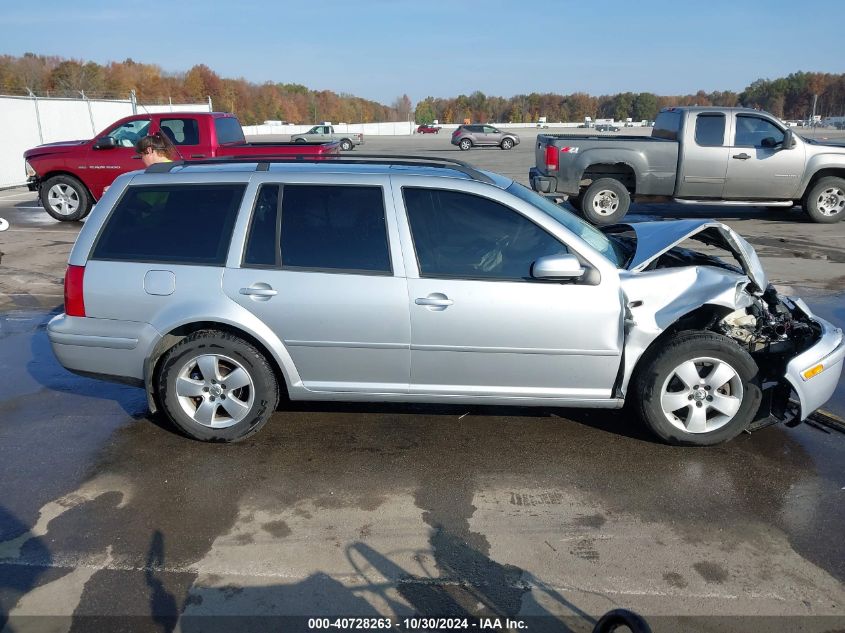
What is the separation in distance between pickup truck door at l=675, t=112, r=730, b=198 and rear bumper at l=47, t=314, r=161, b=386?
10.5 meters

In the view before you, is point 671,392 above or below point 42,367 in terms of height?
above

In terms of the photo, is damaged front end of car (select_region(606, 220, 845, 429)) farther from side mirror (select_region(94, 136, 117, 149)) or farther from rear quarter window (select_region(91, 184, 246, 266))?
side mirror (select_region(94, 136, 117, 149))

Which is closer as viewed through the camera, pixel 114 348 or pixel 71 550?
pixel 71 550

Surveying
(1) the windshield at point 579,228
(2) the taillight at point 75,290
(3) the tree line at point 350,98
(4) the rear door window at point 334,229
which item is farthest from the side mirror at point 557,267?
(3) the tree line at point 350,98

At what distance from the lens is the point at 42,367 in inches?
223

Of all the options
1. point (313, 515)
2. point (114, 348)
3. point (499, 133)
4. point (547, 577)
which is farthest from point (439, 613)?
point (499, 133)

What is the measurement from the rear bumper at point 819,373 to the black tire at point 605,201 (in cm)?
823

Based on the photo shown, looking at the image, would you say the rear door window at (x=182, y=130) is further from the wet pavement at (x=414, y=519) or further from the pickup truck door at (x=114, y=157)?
the wet pavement at (x=414, y=519)

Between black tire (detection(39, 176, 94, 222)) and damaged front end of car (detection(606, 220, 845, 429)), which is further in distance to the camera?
black tire (detection(39, 176, 94, 222))

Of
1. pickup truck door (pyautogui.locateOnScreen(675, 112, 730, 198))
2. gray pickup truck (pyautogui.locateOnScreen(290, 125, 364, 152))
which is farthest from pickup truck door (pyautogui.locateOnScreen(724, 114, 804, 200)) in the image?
gray pickup truck (pyautogui.locateOnScreen(290, 125, 364, 152))

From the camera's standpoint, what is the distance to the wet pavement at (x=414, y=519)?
9.54 ft

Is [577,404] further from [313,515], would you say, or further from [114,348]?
[114,348]

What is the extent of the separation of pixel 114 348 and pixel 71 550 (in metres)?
1.38

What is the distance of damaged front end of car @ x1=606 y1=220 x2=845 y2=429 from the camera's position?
4023 mm
